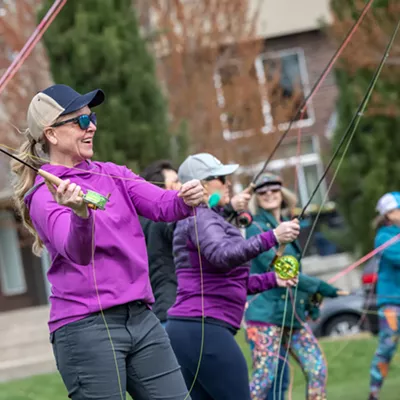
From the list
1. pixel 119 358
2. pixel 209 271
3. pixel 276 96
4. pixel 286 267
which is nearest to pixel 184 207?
pixel 119 358

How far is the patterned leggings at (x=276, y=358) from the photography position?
5949 mm

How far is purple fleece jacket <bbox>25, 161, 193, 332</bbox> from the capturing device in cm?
361

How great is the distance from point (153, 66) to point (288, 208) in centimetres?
733

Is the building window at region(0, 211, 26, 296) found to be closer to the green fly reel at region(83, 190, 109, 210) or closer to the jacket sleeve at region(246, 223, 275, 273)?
the jacket sleeve at region(246, 223, 275, 273)

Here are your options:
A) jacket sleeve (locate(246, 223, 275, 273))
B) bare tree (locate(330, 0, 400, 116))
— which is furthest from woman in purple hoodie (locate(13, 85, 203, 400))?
bare tree (locate(330, 0, 400, 116))

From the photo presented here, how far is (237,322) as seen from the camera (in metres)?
4.93

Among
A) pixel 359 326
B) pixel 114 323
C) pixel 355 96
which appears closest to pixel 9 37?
pixel 355 96

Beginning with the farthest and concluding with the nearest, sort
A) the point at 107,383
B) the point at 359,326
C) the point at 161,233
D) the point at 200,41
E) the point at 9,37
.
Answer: the point at 200,41 < the point at 9,37 < the point at 359,326 < the point at 161,233 < the point at 107,383

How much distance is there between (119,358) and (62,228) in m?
0.54

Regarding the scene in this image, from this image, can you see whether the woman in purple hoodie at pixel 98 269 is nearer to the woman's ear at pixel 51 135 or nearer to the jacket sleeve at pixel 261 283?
the woman's ear at pixel 51 135

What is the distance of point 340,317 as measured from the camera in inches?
512

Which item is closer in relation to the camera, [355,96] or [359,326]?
[359,326]

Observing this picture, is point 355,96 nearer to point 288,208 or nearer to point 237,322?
point 288,208

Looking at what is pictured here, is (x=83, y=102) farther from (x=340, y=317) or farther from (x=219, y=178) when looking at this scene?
(x=340, y=317)
